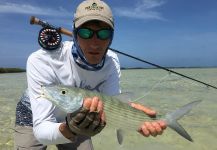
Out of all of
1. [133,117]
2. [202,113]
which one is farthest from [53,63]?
[202,113]

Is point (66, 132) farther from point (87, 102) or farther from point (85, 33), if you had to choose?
point (85, 33)

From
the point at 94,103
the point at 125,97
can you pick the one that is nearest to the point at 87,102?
the point at 94,103

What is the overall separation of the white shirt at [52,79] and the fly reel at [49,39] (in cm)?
5

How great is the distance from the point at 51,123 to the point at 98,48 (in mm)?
805

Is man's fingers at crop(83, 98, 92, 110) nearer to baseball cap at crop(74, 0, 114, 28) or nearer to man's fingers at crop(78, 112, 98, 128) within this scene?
man's fingers at crop(78, 112, 98, 128)

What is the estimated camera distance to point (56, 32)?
4.08 m

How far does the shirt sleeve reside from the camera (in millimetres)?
3457

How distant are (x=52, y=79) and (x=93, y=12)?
2.58 ft

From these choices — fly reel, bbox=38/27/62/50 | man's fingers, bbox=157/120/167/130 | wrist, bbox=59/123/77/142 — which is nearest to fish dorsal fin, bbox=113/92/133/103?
man's fingers, bbox=157/120/167/130

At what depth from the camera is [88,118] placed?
2.88m

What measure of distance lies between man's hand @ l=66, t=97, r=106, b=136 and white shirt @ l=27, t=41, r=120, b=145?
0.40 meters

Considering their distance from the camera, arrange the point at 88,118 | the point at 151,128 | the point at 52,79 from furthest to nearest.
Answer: the point at 52,79 → the point at 151,128 → the point at 88,118

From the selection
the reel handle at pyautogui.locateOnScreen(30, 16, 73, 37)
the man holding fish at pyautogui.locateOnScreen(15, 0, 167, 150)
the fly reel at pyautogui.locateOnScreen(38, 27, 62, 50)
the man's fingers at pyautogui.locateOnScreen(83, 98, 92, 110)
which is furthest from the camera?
the reel handle at pyautogui.locateOnScreen(30, 16, 73, 37)

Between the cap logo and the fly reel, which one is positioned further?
the fly reel
